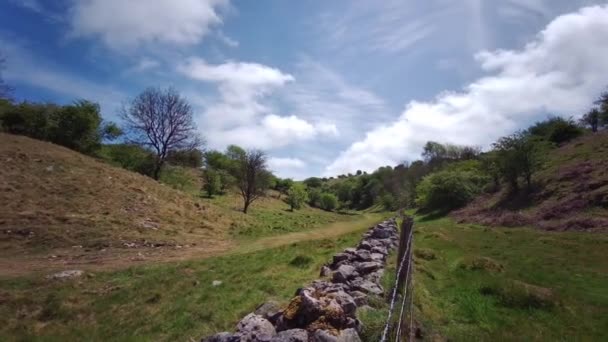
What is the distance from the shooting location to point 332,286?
750 cm

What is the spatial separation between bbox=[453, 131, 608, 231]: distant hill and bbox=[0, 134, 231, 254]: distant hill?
26.8 meters

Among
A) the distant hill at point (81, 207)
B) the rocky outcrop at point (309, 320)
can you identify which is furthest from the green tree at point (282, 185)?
the rocky outcrop at point (309, 320)

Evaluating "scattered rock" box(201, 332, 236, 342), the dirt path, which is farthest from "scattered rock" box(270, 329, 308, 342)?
the dirt path

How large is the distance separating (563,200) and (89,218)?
38.5m

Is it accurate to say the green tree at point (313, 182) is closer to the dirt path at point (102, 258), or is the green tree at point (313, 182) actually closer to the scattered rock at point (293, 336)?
the dirt path at point (102, 258)

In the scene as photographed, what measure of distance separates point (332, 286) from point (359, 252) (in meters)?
5.13

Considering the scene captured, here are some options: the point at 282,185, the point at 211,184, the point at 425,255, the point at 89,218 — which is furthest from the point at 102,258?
the point at 282,185

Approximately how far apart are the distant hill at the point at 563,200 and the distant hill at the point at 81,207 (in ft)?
87.9

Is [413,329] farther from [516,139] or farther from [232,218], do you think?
[516,139]

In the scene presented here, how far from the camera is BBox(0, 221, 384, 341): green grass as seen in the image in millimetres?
7957

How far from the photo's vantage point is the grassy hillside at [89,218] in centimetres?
1580

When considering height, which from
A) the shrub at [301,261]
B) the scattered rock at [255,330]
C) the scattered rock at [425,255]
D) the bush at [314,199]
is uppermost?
the bush at [314,199]

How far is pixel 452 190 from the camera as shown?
53.4 metres

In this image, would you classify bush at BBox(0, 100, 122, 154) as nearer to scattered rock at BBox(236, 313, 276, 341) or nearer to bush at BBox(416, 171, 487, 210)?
scattered rock at BBox(236, 313, 276, 341)
